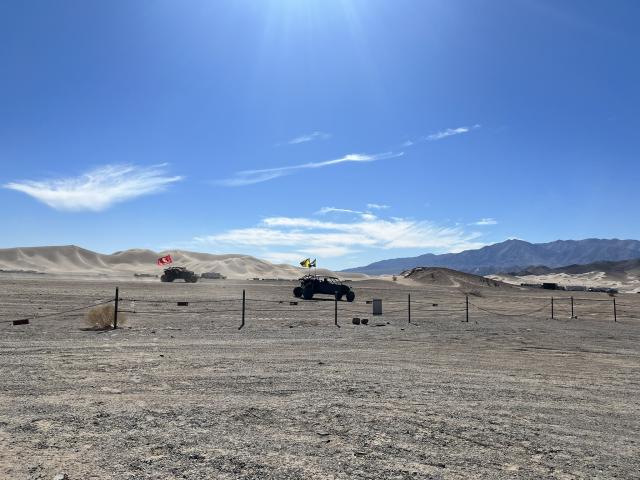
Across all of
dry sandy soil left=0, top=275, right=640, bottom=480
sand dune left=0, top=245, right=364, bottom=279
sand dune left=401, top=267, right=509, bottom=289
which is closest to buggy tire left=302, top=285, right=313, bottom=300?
dry sandy soil left=0, top=275, right=640, bottom=480

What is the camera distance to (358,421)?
7.16m

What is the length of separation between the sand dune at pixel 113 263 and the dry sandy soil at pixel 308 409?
118406mm

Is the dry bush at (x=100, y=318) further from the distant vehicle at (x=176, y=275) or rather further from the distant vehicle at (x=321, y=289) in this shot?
the distant vehicle at (x=176, y=275)

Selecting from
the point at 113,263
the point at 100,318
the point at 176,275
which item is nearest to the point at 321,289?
the point at 100,318

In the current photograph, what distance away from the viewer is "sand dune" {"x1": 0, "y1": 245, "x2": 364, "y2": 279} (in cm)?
13712

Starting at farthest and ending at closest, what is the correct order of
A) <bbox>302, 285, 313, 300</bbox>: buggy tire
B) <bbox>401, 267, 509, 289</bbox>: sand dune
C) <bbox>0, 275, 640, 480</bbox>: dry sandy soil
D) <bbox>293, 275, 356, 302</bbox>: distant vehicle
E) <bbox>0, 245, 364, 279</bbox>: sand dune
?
<bbox>0, 245, 364, 279</bbox>: sand dune, <bbox>401, 267, 509, 289</bbox>: sand dune, <bbox>302, 285, 313, 300</bbox>: buggy tire, <bbox>293, 275, 356, 302</bbox>: distant vehicle, <bbox>0, 275, 640, 480</bbox>: dry sandy soil

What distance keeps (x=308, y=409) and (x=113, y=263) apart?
164 meters

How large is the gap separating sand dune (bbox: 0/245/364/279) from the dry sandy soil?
118406mm

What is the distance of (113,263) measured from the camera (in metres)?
159

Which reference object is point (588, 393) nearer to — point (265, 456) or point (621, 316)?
point (265, 456)

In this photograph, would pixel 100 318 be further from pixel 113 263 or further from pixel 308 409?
pixel 113 263

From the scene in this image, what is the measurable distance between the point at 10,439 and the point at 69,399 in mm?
1919

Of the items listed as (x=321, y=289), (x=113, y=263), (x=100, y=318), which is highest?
(x=113, y=263)

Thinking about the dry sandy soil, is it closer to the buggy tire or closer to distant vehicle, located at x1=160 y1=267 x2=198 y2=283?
the buggy tire
